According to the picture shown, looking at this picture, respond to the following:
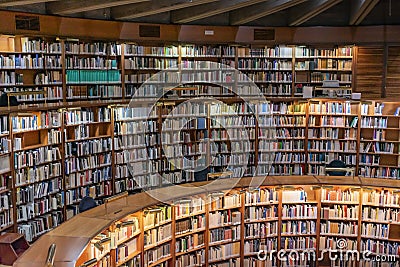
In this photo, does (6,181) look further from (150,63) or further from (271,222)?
(150,63)

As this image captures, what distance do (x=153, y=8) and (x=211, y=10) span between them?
1319mm

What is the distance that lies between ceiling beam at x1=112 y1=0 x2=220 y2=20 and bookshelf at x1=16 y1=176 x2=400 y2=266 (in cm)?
333

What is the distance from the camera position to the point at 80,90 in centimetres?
1053

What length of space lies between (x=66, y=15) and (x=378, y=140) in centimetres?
716

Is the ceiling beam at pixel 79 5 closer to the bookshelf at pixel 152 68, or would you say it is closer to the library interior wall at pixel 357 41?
the bookshelf at pixel 152 68

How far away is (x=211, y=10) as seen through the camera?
10.3 m

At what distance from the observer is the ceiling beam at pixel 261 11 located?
998cm

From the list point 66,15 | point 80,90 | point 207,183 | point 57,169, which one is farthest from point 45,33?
point 207,183

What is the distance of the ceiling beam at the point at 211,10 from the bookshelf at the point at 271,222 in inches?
142

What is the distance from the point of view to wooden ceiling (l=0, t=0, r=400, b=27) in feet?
30.3

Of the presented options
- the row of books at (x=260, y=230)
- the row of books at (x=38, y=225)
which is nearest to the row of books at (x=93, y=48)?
the row of books at (x=38, y=225)

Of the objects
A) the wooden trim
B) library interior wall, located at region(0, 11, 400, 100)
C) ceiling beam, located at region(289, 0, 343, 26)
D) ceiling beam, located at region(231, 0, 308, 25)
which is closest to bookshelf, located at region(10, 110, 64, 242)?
the wooden trim

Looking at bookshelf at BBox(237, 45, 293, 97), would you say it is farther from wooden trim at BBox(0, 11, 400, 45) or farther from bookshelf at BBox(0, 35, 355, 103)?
wooden trim at BBox(0, 11, 400, 45)

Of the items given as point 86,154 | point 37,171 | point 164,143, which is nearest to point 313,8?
point 164,143
